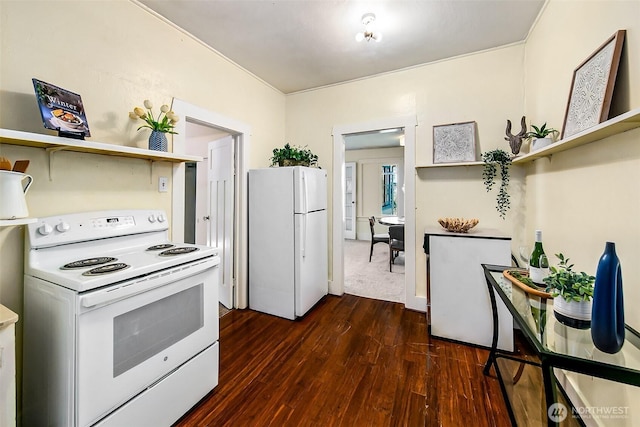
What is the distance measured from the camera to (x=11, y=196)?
3.96ft

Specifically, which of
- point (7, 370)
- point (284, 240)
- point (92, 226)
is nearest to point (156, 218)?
point (92, 226)

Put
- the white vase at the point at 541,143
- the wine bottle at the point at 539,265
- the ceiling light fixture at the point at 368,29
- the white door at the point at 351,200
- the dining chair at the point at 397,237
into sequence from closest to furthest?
the wine bottle at the point at 539,265, the white vase at the point at 541,143, the ceiling light fixture at the point at 368,29, the dining chair at the point at 397,237, the white door at the point at 351,200

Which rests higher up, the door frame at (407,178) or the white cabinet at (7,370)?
the door frame at (407,178)

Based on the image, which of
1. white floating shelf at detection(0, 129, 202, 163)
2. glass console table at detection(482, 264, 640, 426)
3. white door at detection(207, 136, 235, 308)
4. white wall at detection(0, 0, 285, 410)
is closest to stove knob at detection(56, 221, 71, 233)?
white wall at detection(0, 0, 285, 410)

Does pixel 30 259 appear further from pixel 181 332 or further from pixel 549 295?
pixel 549 295

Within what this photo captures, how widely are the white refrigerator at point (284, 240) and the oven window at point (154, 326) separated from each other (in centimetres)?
121

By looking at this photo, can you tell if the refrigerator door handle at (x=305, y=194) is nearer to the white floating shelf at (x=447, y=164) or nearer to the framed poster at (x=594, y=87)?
the white floating shelf at (x=447, y=164)

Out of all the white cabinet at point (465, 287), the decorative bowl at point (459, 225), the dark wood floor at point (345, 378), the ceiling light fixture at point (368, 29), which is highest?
the ceiling light fixture at point (368, 29)

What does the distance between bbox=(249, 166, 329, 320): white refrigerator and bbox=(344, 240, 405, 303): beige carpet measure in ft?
2.85

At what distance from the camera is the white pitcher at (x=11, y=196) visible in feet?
3.86

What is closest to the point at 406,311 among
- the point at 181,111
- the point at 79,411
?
the point at 79,411

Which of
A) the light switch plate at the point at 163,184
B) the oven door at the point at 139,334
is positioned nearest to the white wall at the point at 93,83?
the light switch plate at the point at 163,184

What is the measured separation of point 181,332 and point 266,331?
1.14 m

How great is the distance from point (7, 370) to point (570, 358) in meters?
2.06
